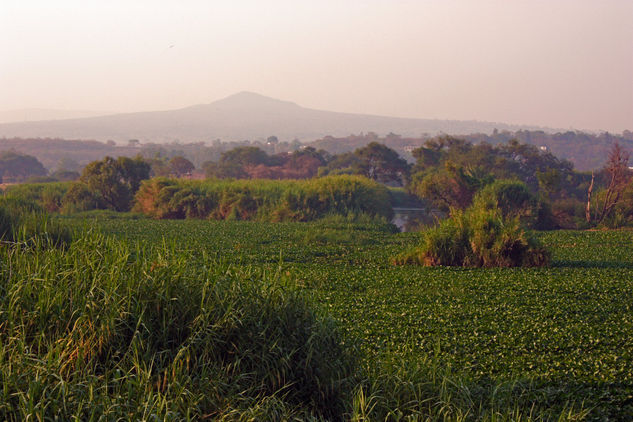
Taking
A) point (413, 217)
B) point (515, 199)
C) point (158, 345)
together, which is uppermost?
point (158, 345)

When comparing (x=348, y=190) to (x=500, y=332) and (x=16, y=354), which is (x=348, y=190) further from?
(x=16, y=354)

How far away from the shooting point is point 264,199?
1094 inches

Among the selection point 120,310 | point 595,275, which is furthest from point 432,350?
point 595,275

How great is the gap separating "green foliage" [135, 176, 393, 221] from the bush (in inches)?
464

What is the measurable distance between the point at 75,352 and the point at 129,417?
3.09ft

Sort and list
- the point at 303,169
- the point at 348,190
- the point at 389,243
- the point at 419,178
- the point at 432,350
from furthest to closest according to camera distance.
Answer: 1. the point at 303,169
2. the point at 419,178
3. the point at 348,190
4. the point at 389,243
5. the point at 432,350

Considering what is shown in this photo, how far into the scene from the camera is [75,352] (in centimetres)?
492

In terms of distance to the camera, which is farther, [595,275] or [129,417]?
[595,275]

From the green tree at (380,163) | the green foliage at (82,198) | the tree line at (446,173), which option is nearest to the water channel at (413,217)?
the tree line at (446,173)

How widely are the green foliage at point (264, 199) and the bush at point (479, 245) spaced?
38.7 feet

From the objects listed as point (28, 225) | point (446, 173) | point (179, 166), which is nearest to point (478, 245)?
point (28, 225)

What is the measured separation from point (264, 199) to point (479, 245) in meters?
15.3

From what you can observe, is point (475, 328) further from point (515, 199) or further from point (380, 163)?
point (380, 163)

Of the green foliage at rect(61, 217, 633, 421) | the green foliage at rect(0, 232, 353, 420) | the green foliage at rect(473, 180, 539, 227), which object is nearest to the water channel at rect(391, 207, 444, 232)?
the green foliage at rect(473, 180, 539, 227)
